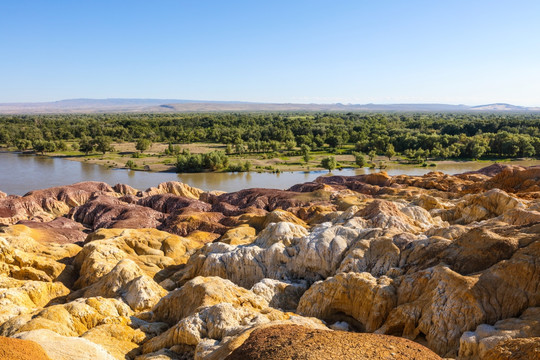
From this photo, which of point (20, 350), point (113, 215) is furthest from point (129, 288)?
point (113, 215)

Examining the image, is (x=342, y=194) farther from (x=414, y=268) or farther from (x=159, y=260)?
(x=414, y=268)

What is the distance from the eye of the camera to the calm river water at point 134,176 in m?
58.9

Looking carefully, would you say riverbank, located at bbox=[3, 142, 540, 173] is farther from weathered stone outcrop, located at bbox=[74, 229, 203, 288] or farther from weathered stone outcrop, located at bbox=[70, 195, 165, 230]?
weathered stone outcrop, located at bbox=[74, 229, 203, 288]

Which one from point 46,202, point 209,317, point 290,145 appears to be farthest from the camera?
point 290,145

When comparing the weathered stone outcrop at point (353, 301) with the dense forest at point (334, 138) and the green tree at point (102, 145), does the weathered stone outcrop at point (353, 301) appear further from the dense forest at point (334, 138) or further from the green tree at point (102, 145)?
the green tree at point (102, 145)

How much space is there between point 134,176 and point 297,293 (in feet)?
180

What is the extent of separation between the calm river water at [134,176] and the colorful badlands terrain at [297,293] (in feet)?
117

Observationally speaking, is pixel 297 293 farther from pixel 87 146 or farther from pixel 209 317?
pixel 87 146

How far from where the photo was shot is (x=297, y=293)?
15305mm

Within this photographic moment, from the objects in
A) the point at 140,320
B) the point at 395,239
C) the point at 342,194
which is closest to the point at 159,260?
the point at 140,320

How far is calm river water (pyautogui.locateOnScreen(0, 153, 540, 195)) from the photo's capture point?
5888cm

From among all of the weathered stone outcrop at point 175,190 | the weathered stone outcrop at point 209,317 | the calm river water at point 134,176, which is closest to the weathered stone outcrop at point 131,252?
the weathered stone outcrop at point 209,317

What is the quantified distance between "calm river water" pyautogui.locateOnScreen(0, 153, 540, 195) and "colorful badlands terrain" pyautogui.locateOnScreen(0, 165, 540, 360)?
3571 cm

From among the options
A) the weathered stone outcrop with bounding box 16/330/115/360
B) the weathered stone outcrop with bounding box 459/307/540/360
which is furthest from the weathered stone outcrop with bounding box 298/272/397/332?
the weathered stone outcrop with bounding box 16/330/115/360
